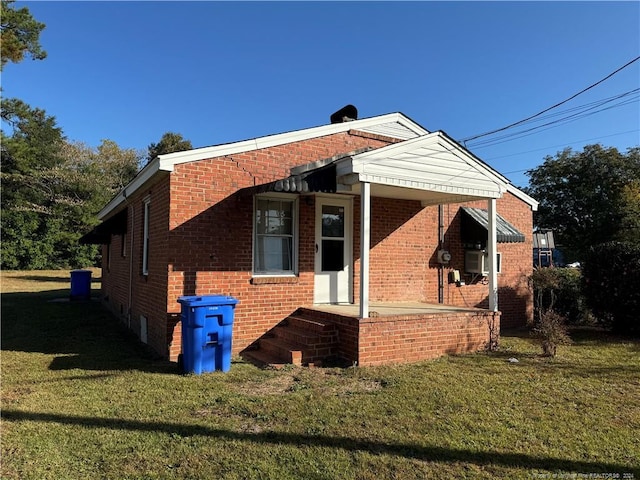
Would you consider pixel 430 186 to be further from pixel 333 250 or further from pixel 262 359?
pixel 262 359

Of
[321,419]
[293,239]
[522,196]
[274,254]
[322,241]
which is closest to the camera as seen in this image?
[321,419]

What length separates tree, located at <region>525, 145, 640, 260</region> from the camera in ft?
102

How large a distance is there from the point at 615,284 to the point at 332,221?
6967mm

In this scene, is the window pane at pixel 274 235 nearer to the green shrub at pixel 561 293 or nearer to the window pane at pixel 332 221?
the window pane at pixel 332 221

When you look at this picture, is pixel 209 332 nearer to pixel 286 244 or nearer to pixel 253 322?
pixel 253 322

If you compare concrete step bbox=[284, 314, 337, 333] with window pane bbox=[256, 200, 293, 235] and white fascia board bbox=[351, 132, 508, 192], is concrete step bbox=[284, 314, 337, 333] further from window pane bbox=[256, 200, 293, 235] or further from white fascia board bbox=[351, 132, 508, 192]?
white fascia board bbox=[351, 132, 508, 192]

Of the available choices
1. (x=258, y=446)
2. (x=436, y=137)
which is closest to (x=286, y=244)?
(x=436, y=137)

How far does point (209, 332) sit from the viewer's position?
6.11 metres

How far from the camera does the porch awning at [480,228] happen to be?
9758 mm

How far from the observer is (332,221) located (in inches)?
342

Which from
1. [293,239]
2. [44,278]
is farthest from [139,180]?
[44,278]

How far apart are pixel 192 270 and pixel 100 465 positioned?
3994 mm

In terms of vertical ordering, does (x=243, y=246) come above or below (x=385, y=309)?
above

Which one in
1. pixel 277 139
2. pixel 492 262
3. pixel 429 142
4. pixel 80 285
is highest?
pixel 277 139
